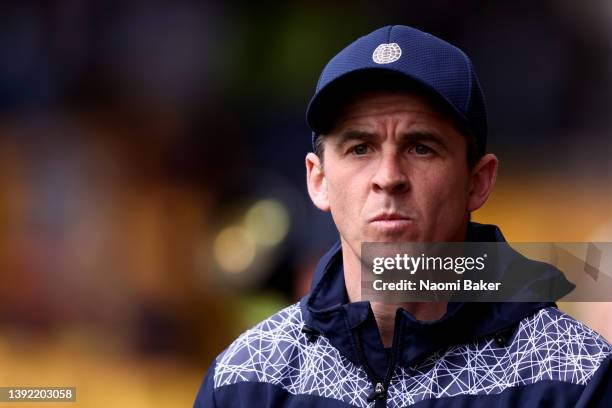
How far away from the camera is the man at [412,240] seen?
67.8 inches

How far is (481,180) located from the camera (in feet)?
6.18

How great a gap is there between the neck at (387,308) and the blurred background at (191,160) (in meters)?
1.67

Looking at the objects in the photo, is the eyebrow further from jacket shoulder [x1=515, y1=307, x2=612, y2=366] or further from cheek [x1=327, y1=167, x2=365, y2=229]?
jacket shoulder [x1=515, y1=307, x2=612, y2=366]

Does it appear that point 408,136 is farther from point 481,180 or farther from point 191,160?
point 191,160

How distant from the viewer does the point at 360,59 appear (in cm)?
179

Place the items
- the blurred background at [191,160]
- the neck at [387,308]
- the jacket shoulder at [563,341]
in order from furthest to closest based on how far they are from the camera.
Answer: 1. the blurred background at [191,160]
2. the neck at [387,308]
3. the jacket shoulder at [563,341]

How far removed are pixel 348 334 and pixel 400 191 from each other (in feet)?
0.98

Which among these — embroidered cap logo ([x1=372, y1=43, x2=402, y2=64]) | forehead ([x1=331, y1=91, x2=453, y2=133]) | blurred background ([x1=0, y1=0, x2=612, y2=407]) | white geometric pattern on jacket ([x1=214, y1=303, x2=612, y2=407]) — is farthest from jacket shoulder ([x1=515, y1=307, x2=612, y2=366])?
blurred background ([x1=0, y1=0, x2=612, y2=407])

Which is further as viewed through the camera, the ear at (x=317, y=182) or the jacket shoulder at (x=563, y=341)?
the ear at (x=317, y=182)

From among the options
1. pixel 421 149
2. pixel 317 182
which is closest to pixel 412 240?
pixel 421 149

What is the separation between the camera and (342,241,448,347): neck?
1812 mm

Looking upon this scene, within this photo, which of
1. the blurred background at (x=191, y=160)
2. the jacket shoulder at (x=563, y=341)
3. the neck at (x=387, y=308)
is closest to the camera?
the jacket shoulder at (x=563, y=341)

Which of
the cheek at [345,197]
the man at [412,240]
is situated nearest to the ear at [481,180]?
the man at [412,240]

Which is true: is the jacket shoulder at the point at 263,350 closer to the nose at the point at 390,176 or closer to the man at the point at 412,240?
the man at the point at 412,240
